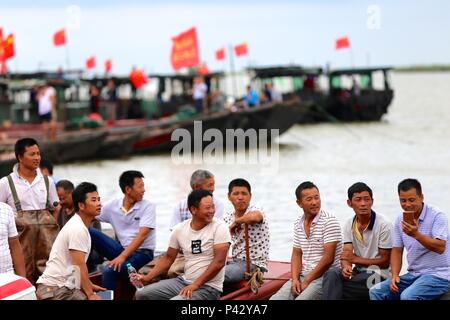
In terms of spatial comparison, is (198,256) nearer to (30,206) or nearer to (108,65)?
(30,206)

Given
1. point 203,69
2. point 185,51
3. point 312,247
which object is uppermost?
point 185,51

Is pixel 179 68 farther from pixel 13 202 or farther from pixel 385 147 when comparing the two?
pixel 13 202

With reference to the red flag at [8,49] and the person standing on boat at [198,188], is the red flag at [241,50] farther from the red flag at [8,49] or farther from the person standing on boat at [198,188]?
the person standing on boat at [198,188]

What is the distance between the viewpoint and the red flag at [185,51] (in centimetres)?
2105

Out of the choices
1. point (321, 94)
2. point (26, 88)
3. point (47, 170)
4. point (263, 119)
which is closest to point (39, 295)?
point (47, 170)

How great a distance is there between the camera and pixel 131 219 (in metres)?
6.84

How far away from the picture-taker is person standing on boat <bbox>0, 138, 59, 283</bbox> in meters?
6.41

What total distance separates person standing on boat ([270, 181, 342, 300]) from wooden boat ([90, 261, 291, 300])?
0.32 m

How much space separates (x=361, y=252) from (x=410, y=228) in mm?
638

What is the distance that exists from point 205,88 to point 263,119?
3058 mm

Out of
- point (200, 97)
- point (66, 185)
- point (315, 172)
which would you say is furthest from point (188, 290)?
point (200, 97)

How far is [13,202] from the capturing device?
642 cm

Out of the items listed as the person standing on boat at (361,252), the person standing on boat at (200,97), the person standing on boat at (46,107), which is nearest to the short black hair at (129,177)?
the person standing on boat at (361,252)

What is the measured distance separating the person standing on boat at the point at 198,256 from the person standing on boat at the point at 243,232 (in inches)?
18.0
